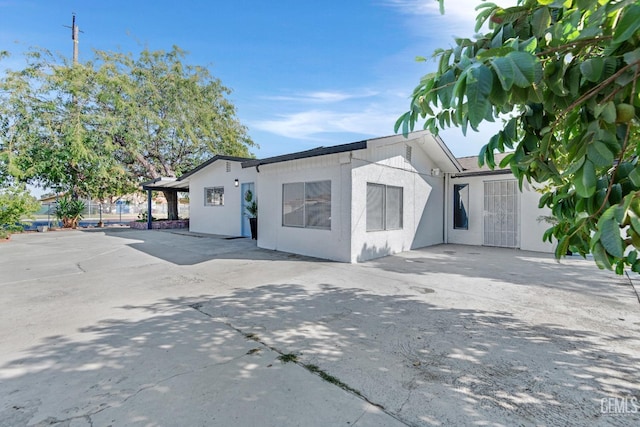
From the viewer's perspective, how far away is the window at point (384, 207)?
8391 mm

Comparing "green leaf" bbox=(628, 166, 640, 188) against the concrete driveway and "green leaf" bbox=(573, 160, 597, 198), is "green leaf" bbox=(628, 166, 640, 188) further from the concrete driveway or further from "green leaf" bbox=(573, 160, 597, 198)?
the concrete driveway

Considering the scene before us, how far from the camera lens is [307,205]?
8.78 m

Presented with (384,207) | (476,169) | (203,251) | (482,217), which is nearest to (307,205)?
(384,207)

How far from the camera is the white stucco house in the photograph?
7938 millimetres

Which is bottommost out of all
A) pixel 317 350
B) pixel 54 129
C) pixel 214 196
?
pixel 317 350

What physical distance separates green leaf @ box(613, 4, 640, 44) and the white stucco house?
5.89 m

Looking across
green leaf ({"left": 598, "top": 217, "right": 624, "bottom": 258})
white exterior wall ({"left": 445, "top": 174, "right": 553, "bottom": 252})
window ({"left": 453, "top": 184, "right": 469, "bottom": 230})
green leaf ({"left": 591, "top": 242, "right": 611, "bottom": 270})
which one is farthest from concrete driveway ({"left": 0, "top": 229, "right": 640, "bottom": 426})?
window ({"left": 453, "top": 184, "right": 469, "bottom": 230})

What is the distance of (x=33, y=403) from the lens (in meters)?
2.31

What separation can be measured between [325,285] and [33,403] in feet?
13.3

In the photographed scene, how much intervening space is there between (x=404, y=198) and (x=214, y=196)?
9.47m

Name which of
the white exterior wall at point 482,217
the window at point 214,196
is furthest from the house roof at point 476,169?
the window at point 214,196

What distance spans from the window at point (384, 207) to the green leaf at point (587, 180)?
272 inches

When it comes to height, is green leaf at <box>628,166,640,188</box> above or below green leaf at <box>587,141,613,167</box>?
below

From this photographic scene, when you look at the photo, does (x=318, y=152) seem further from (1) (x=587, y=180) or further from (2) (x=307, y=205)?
(1) (x=587, y=180)
